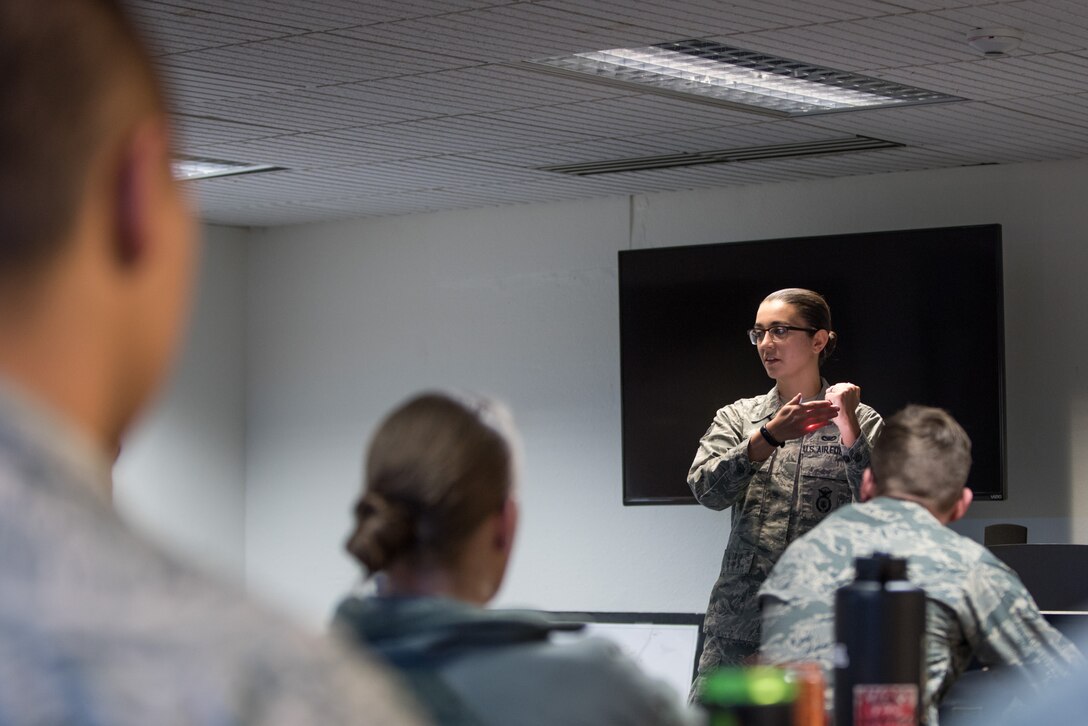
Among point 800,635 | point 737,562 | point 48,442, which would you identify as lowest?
point 737,562

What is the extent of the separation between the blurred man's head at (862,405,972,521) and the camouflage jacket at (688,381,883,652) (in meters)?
1.44

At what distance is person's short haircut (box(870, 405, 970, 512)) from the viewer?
2352mm

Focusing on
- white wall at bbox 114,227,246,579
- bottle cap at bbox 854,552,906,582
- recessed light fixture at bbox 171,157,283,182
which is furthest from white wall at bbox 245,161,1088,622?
bottle cap at bbox 854,552,906,582

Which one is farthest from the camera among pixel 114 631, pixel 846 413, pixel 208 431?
pixel 208 431

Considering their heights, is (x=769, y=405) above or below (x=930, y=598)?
above

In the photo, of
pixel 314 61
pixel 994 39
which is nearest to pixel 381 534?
pixel 314 61

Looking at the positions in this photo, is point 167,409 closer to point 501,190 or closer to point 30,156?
point 501,190

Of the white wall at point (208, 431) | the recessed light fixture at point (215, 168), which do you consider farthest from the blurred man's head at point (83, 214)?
the white wall at point (208, 431)

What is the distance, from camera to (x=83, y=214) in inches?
15.2

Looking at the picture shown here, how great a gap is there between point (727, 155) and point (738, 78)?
117 centimetres

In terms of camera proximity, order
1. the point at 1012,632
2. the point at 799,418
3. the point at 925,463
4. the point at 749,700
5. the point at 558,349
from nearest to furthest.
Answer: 1. the point at 749,700
2. the point at 1012,632
3. the point at 925,463
4. the point at 799,418
5. the point at 558,349

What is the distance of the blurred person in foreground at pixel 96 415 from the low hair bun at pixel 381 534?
118cm

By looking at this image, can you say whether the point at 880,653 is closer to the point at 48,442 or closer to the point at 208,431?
the point at 48,442

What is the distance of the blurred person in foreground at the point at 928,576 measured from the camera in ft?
7.01
